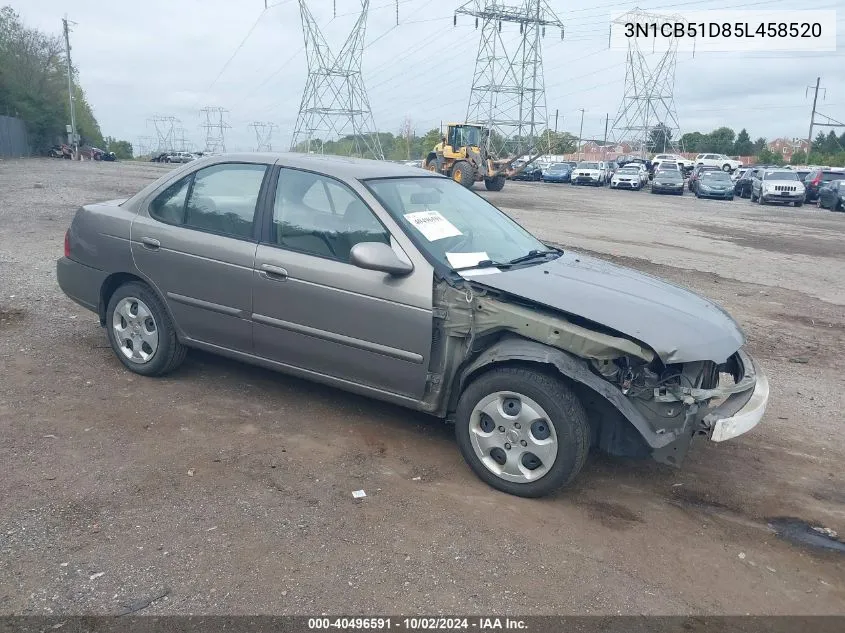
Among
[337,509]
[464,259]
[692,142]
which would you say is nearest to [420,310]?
[464,259]

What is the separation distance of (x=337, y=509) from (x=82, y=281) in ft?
10.1

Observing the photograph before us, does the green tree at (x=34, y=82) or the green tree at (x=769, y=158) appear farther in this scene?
A: the green tree at (x=769, y=158)

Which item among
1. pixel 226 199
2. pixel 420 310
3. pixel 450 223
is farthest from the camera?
pixel 226 199

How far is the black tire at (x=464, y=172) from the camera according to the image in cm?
2895

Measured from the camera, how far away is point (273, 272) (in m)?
4.49

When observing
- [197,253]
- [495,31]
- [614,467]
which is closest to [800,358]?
[614,467]

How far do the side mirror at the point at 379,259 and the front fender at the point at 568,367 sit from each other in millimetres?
667

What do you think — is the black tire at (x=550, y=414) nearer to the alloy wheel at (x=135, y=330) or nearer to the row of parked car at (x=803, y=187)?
the alloy wheel at (x=135, y=330)

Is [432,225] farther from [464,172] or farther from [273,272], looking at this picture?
[464,172]

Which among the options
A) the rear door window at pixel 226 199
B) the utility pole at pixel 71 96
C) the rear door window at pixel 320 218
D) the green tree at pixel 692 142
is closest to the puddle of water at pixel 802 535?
the rear door window at pixel 320 218

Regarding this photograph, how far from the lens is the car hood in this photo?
143 inches

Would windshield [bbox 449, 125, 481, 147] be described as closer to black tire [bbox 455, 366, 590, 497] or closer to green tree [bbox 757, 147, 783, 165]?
black tire [bbox 455, 366, 590, 497]

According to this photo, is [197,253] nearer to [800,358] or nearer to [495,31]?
[800,358]

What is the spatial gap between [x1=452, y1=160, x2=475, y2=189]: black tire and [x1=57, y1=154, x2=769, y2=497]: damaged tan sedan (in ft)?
79.2
